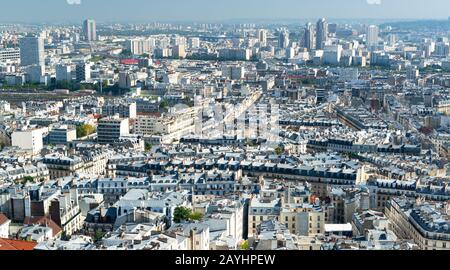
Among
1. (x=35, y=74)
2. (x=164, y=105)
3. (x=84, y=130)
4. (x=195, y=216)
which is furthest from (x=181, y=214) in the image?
(x=35, y=74)

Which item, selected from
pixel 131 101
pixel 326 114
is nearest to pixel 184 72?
pixel 131 101

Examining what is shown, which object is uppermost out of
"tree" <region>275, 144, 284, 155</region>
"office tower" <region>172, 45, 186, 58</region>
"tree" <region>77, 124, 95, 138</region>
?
"office tower" <region>172, 45, 186, 58</region>

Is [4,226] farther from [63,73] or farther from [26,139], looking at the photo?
[63,73]

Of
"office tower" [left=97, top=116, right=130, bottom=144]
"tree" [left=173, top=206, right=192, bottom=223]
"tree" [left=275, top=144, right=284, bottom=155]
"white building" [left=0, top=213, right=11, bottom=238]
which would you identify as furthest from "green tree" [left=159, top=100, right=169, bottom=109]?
"white building" [left=0, top=213, right=11, bottom=238]

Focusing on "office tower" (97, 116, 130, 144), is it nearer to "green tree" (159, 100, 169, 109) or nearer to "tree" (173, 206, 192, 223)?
"green tree" (159, 100, 169, 109)

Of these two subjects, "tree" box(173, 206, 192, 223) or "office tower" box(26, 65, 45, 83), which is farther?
"office tower" box(26, 65, 45, 83)

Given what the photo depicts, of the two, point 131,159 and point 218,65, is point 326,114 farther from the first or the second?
point 218,65
